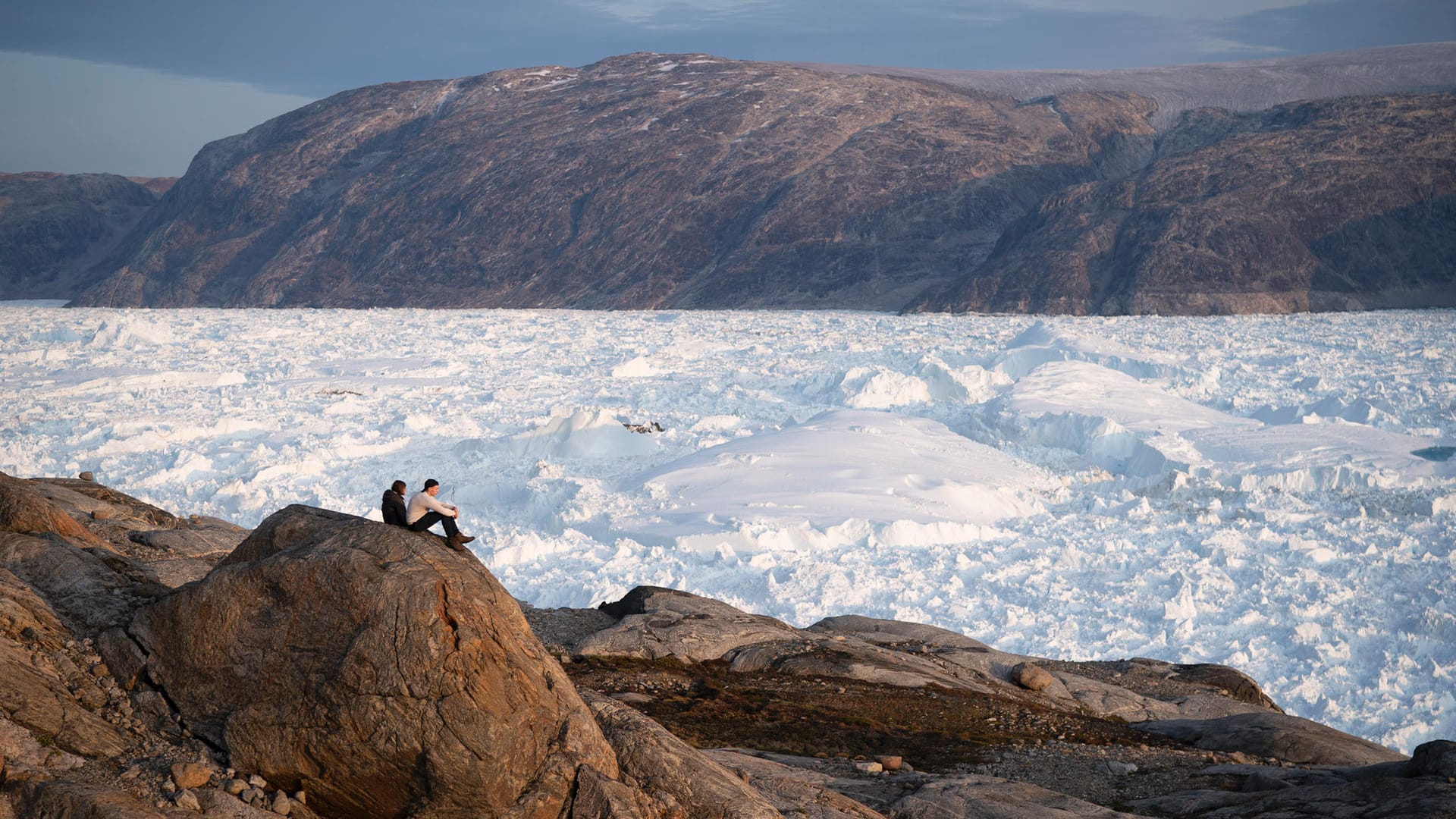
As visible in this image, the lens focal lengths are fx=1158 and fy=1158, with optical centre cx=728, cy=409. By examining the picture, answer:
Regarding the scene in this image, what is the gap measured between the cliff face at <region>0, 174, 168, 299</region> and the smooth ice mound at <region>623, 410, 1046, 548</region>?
102 metres

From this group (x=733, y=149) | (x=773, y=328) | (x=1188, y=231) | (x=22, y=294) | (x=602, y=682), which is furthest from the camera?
(x=22, y=294)

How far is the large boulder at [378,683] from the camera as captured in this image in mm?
5945

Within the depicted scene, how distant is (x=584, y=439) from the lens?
80.2ft

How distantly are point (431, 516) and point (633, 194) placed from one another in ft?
294

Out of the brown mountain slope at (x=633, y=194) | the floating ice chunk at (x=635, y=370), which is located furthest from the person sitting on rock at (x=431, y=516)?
the brown mountain slope at (x=633, y=194)

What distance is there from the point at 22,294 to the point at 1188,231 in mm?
98480

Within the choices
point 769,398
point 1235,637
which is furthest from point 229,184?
point 1235,637

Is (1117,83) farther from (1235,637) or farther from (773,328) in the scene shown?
(1235,637)

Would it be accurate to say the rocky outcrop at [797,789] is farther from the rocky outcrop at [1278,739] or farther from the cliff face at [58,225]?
the cliff face at [58,225]

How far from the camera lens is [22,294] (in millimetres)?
105312

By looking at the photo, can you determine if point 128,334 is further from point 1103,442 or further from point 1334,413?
point 1334,413

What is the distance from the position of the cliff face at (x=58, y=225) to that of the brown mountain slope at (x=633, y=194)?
24.0 feet

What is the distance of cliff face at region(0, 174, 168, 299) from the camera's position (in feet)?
352

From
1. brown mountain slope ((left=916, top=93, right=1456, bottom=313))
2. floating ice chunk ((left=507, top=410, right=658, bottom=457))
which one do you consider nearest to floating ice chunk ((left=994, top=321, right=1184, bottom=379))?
floating ice chunk ((left=507, top=410, right=658, bottom=457))
